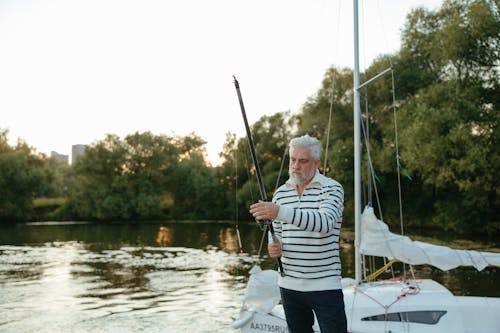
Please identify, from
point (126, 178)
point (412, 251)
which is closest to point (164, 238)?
point (126, 178)

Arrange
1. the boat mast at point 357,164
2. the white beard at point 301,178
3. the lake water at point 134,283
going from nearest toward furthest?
the white beard at point 301,178 < the boat mast at point 357,164 < the lake water at point 134,283

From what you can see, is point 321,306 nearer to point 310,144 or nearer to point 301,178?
point 301,178

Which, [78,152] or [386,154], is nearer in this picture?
[386,154]

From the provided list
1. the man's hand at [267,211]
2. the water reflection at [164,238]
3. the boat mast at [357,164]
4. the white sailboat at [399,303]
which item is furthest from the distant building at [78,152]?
the man's hand at [267,211]

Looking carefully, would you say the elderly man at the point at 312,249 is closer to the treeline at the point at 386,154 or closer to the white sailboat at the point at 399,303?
the white sailboat at the point at 399,303

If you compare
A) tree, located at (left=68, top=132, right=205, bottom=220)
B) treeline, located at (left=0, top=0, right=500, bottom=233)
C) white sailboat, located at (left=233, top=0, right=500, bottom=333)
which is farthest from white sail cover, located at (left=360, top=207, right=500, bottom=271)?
tree, located at (left=68, top=132, right=205, bottom=220)

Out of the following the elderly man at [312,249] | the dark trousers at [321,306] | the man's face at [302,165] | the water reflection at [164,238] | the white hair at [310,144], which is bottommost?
the water reflection at [164,238]

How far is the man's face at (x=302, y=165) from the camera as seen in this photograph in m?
3.04

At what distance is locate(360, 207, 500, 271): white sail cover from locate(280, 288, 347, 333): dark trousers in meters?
3.81

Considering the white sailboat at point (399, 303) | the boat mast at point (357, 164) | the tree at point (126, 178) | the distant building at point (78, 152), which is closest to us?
the white sailboat at point (399, 303)

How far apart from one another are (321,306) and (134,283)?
12.5 m

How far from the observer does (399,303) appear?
6.41 metres

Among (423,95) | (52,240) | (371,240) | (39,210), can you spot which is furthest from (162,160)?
(371,240)

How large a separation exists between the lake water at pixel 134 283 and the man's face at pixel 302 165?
6.96m
